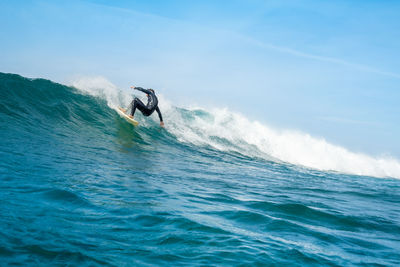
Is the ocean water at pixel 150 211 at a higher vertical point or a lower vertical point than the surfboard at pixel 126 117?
lower

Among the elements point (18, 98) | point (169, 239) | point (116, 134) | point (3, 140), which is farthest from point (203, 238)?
point (18, 98)

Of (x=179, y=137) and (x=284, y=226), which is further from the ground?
(x=179, y=137)

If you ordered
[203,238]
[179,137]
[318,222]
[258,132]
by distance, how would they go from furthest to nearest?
[258,132] → [179,137] → [318,222] → [203,238]

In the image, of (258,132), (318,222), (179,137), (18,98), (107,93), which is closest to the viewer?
(318,222)

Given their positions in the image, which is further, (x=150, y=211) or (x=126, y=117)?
(x=126, y=117)

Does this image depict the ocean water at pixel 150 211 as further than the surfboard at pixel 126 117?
No

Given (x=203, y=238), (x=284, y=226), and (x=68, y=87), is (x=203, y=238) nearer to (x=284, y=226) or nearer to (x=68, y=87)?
(x=284, y=226)

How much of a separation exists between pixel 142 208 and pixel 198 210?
93 centimetres

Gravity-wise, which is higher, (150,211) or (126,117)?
(126,117)

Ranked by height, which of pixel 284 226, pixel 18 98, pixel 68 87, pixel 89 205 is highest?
pixel 68 87

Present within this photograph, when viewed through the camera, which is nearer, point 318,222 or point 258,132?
point 318,222

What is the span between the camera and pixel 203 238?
3984 millimetres

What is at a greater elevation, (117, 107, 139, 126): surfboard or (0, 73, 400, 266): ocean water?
(117, 107, 139, 126): surfboard

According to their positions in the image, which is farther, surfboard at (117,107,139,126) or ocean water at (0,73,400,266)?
surfboard at (117,107,139,126)
